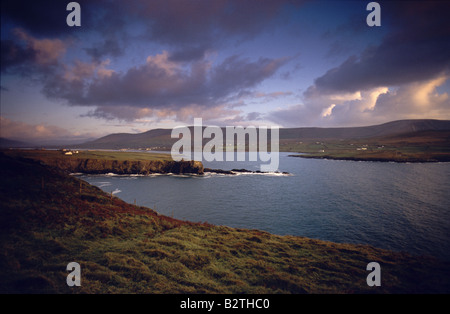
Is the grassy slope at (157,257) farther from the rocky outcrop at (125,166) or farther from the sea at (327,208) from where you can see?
the rocky outcrop at (125,166)

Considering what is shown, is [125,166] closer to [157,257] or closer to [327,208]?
[157,257]

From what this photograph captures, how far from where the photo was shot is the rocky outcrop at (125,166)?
288ft

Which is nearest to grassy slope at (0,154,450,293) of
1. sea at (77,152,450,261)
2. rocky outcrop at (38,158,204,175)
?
sea at (77,152,450,261)

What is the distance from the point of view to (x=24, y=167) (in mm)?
30672

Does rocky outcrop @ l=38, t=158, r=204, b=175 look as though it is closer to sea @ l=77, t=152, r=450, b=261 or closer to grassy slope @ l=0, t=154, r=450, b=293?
sea @ l=77, t=152, r=450, b=261

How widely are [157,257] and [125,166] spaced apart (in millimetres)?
86307

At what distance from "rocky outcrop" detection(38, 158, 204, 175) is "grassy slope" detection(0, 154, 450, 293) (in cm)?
6609

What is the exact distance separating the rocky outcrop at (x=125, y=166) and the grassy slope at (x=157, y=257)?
66.1 m

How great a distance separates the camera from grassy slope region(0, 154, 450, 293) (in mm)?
13211

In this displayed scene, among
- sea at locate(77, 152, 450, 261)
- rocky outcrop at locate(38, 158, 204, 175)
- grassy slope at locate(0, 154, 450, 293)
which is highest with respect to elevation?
rocky outcrop at locate(38, 158, 204, 175)

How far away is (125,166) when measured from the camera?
91.1 m

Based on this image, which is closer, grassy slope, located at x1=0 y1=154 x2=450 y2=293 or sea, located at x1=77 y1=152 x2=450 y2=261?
grassy slope, located at x1=0 y1=154 x2=450 y2=293

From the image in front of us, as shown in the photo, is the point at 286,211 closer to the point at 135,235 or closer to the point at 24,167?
the point at 135,235
